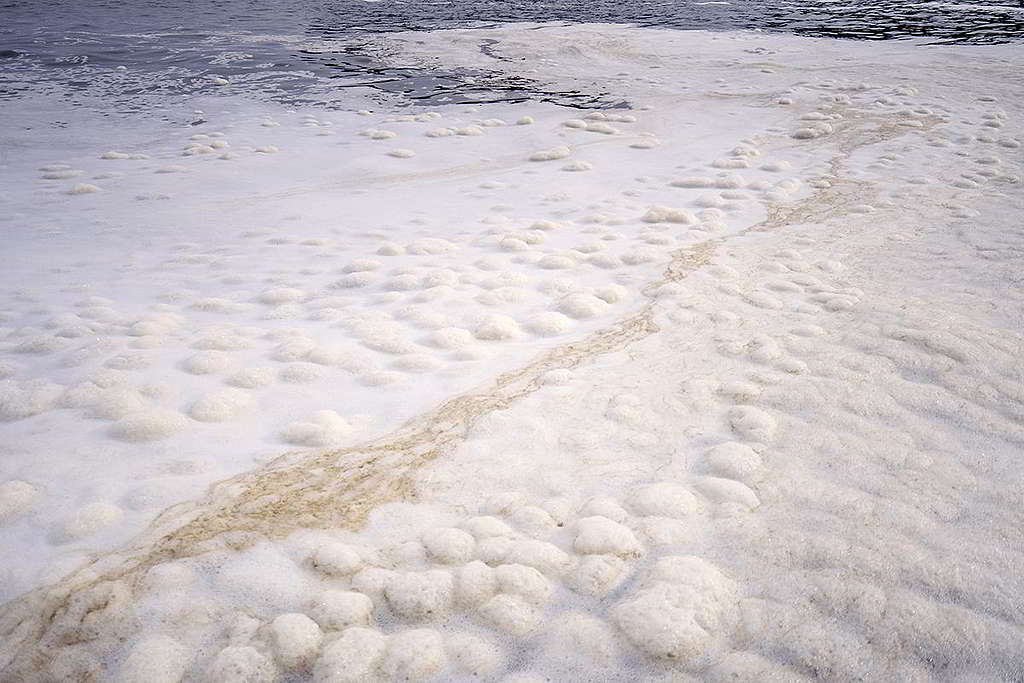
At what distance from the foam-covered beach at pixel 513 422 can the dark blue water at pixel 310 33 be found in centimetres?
164

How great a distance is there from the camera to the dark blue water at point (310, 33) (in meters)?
4.59

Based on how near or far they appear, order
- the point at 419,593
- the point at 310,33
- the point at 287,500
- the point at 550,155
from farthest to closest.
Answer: the point at 310,33, the point at 550,155, the point at 287,500, the point at 419,593

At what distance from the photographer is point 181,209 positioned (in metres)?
2.69

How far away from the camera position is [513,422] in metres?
1.47

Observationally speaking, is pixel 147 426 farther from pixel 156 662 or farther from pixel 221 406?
pixel 156 662

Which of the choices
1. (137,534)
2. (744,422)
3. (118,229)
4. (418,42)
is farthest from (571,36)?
(137,534)

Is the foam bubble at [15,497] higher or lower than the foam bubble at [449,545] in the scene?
higher

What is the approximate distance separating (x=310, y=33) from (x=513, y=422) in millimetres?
5854

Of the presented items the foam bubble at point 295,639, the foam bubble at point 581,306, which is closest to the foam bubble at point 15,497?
the foam bubble at point 295,639

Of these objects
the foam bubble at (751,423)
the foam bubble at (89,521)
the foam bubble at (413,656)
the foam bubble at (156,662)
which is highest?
the foam bubble at (89,521)

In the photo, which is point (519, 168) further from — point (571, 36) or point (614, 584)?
point (571, 36)

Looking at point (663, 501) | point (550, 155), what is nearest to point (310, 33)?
point (550, 155)

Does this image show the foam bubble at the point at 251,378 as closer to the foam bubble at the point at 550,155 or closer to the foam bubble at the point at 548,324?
the foam bubble at the point at 548,324

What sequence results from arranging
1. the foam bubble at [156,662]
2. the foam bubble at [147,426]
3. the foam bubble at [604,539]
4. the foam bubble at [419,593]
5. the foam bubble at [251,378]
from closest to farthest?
the foam bubble at [156,662]
the foam bubble at [419,593]
the foam bubble at [604,539]
the foam bubble at [147,426]
the foam bubble at [251,378]
